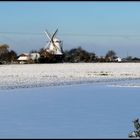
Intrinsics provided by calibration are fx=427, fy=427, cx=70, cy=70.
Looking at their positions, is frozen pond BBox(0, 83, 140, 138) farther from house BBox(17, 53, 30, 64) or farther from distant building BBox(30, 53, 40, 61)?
house BBox(17, 53, 30, 64)

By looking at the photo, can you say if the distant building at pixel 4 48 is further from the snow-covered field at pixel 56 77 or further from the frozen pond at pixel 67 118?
the frozen pond at pixel 67 118

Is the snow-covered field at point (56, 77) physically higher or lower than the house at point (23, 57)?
lower

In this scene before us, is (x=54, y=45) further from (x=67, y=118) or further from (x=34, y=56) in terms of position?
(x=67, y=118)

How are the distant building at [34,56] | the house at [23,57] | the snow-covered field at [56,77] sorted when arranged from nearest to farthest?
the snow-covered field at [56,77] → the distant building at [34,56] → the house at [23,57]

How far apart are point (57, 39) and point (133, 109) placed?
250 ft

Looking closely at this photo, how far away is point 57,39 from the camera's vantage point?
283ft

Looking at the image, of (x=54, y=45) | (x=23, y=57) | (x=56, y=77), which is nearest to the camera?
(x=56, y=77)

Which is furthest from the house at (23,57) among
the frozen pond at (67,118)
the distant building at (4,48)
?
the frozen pond at (67,118)

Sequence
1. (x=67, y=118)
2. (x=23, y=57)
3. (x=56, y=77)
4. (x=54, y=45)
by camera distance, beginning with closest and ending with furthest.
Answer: (x=67, y=118)
(x=56, y=77)
(x=54, y=45)
(x=23, y=57)

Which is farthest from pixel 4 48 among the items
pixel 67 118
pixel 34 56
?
pixel 67 118

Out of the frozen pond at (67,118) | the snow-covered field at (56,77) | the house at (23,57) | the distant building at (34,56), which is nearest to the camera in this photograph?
the frozen pond at (67,118)

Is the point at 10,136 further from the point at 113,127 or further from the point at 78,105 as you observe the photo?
the point at 78,105

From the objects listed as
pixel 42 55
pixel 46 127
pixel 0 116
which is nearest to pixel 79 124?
pixel 46 127

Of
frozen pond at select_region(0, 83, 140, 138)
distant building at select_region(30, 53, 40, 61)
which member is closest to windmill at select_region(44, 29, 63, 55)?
distant building at select_region(30, 53, 40, 61)
